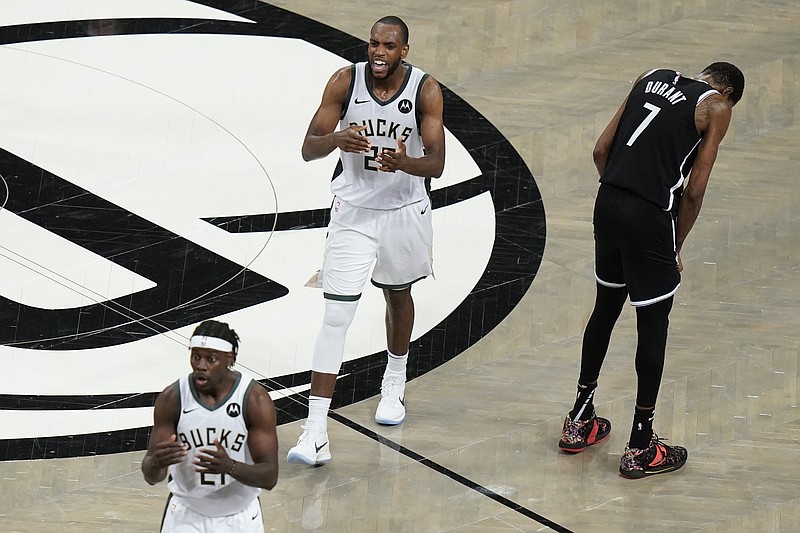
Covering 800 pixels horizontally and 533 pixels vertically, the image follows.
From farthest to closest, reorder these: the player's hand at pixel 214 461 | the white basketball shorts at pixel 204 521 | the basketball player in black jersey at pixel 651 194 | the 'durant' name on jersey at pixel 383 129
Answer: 1. the 'durant' name on jersey at pixel 383 129
2. the basketball player in black jersey at pixel 651 194
3. the white basketball shorts at pixel 204 521
4. the player's hand at pixel 214 461

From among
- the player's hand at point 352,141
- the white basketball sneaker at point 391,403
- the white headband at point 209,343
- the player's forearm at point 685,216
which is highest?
the player's hand at point 352,141

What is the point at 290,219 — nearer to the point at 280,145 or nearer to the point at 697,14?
the point at 280,145

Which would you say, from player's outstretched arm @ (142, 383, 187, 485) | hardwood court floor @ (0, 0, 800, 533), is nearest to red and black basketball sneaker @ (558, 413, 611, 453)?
hardwood court floor @ (0, 0, 800, 533)

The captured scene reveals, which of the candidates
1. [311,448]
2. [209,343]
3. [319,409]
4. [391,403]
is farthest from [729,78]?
[209,343]

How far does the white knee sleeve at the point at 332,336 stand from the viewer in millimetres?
5809

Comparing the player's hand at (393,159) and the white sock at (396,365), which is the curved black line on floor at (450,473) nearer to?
the white sock at (396,365)

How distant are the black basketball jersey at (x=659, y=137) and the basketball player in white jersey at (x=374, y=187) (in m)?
0.74

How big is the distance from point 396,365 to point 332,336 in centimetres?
52

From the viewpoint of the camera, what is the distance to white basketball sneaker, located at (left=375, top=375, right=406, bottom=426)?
6195mm

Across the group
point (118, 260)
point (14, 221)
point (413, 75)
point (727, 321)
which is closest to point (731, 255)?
point (727, 321)

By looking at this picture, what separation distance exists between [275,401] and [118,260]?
132cm

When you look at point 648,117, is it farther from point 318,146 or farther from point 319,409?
point 319,409

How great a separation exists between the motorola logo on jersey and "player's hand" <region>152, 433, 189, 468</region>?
170 centimetres

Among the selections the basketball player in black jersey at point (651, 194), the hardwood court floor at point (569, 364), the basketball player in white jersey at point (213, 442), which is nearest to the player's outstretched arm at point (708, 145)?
the basketball player in black jersey at point (651, 194)
